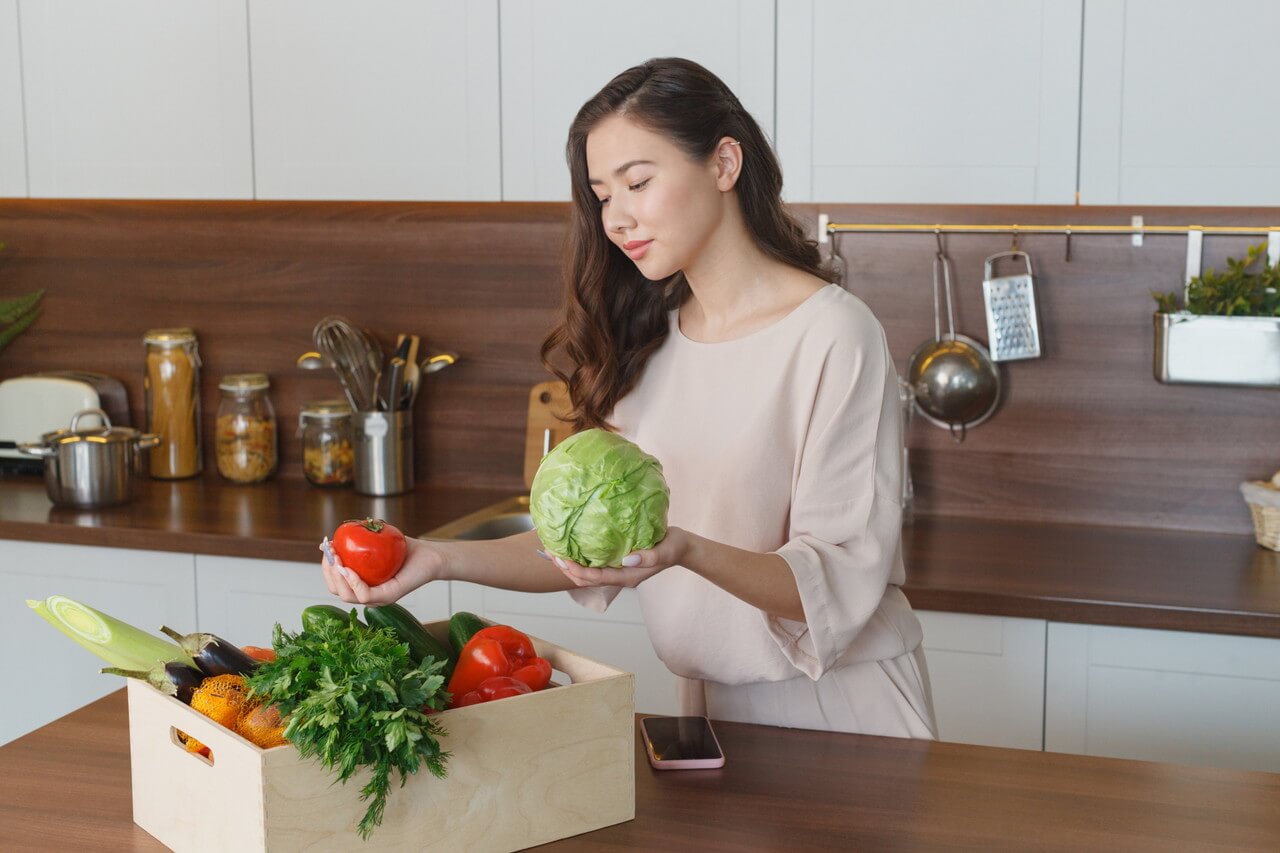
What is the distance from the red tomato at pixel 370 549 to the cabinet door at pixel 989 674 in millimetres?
1204

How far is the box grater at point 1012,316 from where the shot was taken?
2.63 meters

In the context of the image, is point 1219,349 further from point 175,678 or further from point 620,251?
point 175,678

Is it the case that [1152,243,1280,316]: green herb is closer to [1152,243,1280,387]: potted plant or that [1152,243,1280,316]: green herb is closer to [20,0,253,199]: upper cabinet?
[1152,243,1280,387]: potted plant

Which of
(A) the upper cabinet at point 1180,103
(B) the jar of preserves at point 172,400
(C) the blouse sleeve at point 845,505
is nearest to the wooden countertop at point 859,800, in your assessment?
(C) the blouse sleeve at point 845,505

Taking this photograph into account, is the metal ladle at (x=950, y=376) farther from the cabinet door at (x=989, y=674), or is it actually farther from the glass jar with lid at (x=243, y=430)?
the glass jar with lid at (x=243, y=430)

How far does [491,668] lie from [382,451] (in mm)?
1796

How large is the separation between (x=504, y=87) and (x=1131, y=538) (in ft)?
5.02

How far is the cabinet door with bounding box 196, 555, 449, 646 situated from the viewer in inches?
102

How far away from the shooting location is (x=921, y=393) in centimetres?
270

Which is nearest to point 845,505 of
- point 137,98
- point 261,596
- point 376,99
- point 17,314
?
point 261,596

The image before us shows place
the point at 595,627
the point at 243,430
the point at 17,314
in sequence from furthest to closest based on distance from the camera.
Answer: the point at 17,314
the point at 243,430
the point at 595,627

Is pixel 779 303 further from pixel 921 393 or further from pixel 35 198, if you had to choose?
pixel 35 198

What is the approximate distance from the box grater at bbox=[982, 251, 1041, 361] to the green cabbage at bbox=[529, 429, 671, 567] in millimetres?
1545

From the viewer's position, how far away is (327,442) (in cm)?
305
